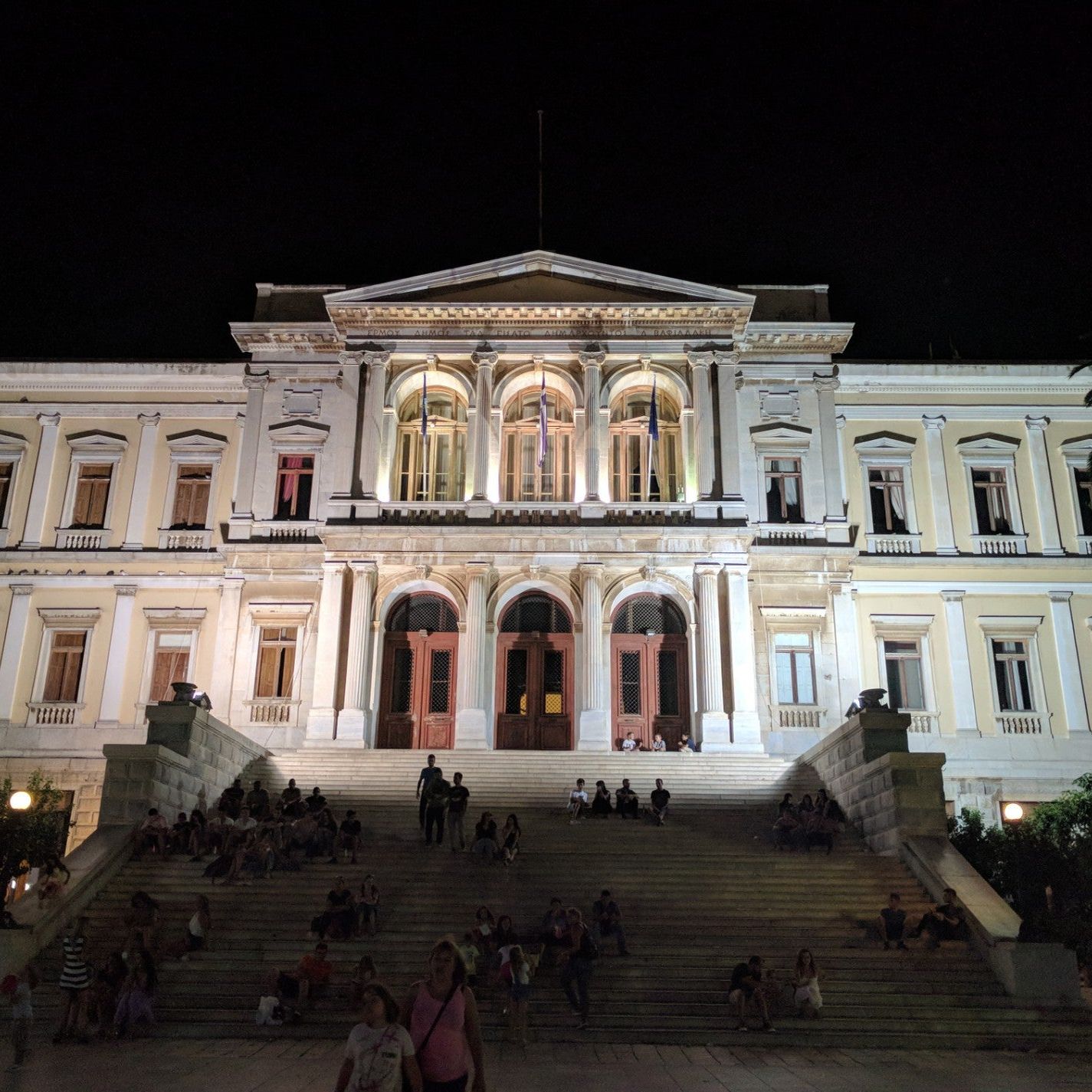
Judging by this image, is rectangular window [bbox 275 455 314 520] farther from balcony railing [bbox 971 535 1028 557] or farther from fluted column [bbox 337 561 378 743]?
balcony railing [bbox 971 535 1028 557]

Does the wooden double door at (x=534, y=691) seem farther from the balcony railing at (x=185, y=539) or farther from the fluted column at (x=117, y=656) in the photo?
the balcony railing at (x=185, y=539)

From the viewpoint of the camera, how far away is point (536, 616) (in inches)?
1206

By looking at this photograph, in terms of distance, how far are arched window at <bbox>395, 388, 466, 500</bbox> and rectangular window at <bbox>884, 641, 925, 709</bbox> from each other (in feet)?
41.7

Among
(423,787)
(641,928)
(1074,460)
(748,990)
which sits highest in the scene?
(1074,460)

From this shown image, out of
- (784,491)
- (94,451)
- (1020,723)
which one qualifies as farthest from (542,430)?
(1020,723)

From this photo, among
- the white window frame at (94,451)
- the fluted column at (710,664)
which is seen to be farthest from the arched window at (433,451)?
the white window frame at (94,451)

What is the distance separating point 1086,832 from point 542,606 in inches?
564

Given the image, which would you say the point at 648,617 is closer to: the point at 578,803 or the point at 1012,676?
the point at 578,803

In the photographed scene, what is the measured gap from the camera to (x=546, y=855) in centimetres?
1973

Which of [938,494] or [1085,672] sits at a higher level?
[938,494]

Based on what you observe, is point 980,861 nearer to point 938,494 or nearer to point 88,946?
point 938,494

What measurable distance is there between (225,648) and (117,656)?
315 cm

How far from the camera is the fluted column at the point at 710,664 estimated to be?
27.9 m

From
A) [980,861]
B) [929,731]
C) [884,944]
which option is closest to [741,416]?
[929,731]
